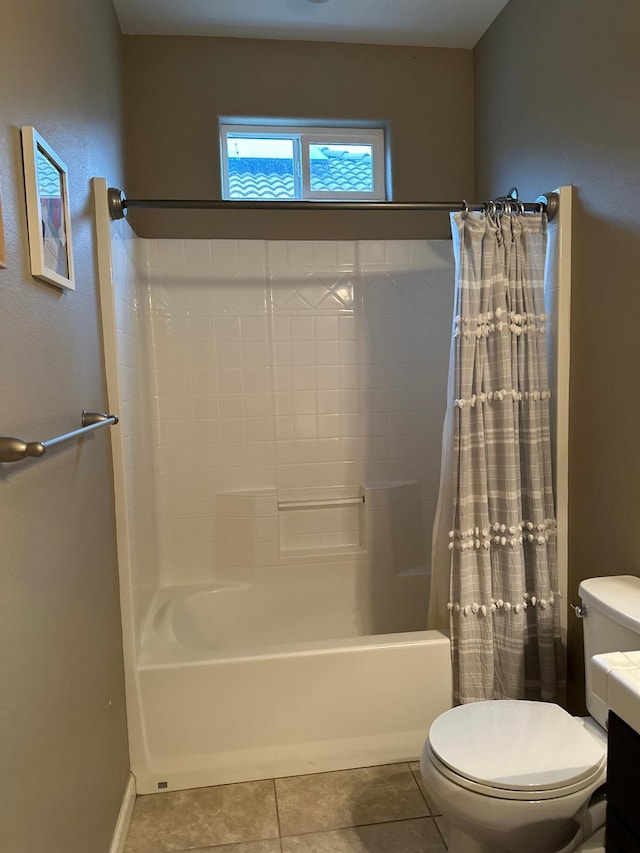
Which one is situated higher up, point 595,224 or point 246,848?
point 595,224

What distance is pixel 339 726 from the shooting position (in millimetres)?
1988

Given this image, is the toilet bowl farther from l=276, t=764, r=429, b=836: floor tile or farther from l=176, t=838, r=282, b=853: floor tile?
l=176, t=838, r=282, b=853: floor tile

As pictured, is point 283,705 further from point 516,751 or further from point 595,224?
point 595,224

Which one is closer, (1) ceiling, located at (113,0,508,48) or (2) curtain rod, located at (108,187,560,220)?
(2) curtain rod, located at (108,187,560,220)

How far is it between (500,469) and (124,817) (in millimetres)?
1562

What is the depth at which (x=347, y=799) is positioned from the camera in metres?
1.88

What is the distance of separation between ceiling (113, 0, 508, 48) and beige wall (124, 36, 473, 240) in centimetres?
5

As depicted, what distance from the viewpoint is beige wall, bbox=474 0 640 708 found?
161cm

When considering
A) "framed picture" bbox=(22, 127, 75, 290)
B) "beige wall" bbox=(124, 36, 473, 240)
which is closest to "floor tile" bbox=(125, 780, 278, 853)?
"framed picture" bbox=(22, 127, 75, 290)

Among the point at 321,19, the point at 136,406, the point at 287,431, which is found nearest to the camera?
the point at 136,406

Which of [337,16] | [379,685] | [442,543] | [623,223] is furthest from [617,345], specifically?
[337,16]

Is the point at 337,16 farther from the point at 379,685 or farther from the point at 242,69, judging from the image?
the point at 379,685

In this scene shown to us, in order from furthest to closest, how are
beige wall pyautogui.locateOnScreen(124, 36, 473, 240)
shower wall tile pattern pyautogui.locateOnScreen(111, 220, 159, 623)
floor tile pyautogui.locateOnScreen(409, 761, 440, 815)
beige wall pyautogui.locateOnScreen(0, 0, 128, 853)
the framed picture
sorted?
beige wall pyautogui.locateOnScreen(124, 36, 473, 240) → shower wall tile pattern pyautogui.locateOnScreen(111, 220, 159, 623) → floor tile pyautogui.locateOnScreen(409, 761, 440, 815) → the framed picture → beige wall pyautogui.locateOnScreen(0, 0, 128, 853)

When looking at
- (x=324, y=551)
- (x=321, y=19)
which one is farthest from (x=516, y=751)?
(x=321, y=19)
